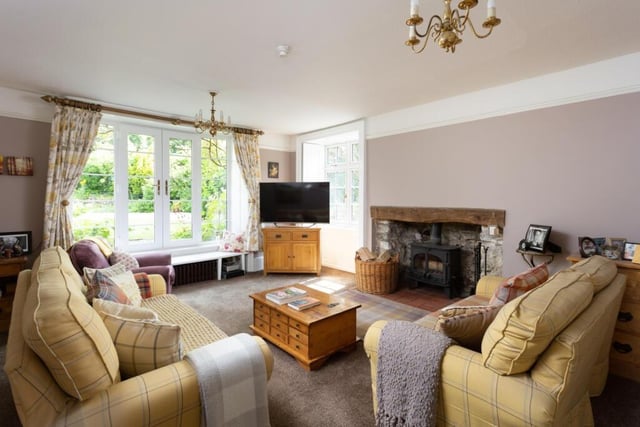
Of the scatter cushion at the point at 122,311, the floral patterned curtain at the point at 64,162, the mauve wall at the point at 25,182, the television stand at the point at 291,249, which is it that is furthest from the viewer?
the television stand at the point at 291,249

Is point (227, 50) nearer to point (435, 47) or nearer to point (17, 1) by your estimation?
point (17, 1)

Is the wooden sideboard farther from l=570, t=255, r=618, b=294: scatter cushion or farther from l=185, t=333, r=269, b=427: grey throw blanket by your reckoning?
l=185, t=333, r=269, b=427: grey throw blanket

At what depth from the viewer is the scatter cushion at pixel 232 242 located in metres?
5.27

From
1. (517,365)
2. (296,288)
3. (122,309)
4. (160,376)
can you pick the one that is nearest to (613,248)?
(517,365)

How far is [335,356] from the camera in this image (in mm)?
2615

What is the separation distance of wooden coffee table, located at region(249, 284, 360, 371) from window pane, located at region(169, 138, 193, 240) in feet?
8.77

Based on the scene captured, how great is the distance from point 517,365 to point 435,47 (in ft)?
7.62

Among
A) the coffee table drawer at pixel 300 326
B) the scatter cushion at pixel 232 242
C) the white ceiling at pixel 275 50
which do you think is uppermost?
the white ceiling at pixel 275 50

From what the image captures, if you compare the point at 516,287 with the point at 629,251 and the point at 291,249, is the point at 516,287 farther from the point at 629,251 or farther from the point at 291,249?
the point at 291,249

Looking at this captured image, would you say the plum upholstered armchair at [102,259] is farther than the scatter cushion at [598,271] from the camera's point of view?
Yes

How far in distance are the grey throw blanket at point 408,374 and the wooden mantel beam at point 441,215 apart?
8.00 ft

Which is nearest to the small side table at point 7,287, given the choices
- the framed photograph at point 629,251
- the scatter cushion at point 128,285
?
the scatter cushion at point 128,285

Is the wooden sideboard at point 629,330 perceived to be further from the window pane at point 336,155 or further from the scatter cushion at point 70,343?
the window pane at point 336,155

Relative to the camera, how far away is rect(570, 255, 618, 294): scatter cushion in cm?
175
